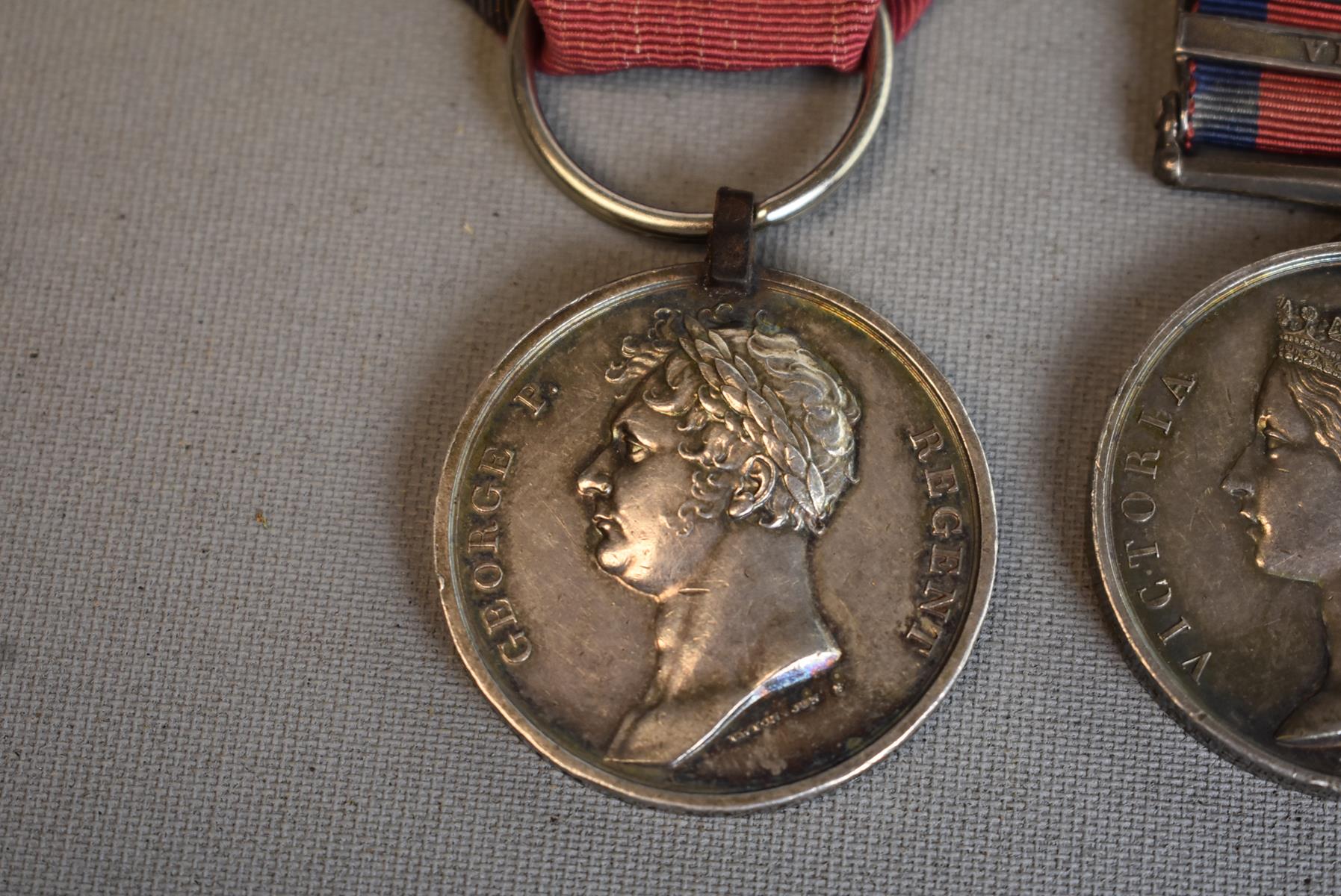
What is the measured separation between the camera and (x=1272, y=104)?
6.76 ft

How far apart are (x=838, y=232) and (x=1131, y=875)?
1.28 metres

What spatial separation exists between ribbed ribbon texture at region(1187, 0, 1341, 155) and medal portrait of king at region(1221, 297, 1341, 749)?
0.36m

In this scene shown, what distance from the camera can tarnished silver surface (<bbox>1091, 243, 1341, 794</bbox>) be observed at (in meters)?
1.83

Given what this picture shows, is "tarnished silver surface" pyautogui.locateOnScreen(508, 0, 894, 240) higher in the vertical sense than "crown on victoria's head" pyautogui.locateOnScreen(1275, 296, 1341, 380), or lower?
higher

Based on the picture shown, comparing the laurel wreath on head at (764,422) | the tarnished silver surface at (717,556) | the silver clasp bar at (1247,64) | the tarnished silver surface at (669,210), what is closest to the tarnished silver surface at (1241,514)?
the silver clasp bar at (1247,64)

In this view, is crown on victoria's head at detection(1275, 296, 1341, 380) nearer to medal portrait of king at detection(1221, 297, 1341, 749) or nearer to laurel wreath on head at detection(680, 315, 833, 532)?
medal portrait of king at detection(1221, 297, 1341, 749)

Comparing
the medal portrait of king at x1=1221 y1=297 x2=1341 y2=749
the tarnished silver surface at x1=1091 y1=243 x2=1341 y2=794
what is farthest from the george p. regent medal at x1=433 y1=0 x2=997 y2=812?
the medal portrait of king at x1=1221 y1=297 x2=1341 y2=749

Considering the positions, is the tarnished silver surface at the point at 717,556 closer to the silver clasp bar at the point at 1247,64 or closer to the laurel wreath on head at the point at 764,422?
the laurel wreath on head at the point at 764,422

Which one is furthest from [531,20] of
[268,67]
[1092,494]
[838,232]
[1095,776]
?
[1095,776]

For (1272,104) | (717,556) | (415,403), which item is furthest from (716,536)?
(1272,104)

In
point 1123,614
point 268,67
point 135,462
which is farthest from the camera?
point 268,67

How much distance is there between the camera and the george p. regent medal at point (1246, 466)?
6.03 feet

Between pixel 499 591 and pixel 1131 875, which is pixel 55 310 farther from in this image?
pixel 1131 875

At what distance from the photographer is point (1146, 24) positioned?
2168 mm
